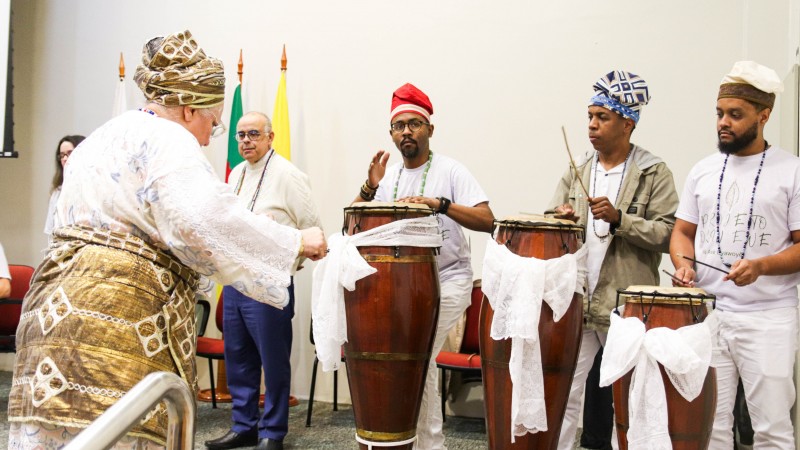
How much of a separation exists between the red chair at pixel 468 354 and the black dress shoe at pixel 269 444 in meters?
0.96

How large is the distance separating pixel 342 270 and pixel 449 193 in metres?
0.83

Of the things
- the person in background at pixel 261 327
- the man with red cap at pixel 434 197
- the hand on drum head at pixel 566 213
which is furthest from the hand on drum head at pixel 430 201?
the person in background at pixel 261 327

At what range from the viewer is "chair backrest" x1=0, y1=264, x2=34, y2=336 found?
16.5 ft

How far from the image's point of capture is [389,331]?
311 centimetres

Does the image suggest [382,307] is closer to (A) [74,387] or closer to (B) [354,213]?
(B) [354,213]

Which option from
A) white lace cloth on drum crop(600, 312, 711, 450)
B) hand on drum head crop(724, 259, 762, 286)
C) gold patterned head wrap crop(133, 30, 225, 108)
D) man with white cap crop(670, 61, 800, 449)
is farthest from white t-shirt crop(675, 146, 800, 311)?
gold patterned head wrap crop(133, 30, 225, 108)

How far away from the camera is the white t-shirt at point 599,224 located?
3477 millimetres

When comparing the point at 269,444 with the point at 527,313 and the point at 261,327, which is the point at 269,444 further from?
the point at 527,313

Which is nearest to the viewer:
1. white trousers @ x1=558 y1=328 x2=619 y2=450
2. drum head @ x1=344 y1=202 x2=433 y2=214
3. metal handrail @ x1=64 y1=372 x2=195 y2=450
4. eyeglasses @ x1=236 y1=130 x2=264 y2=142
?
metal handrail @ x1=64 y1=372 x2=195 y2=450

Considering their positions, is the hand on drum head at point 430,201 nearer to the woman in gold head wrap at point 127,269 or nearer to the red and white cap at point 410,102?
the red and white cap at point 410,102

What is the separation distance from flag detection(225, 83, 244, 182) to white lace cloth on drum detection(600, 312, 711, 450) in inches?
135

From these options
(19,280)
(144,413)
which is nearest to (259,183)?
(19,280)

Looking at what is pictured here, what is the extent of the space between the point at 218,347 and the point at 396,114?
202 cm

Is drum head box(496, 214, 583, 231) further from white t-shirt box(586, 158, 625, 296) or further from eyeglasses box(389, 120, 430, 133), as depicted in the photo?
eyeglasses box(389, 120, 430, 133)
